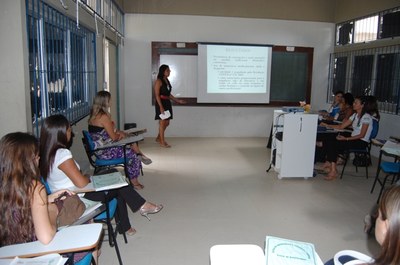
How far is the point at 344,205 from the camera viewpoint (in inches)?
158

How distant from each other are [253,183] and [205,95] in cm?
343

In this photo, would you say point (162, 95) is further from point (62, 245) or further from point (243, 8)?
point (62, 245)

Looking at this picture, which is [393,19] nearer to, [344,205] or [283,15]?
[283,15]

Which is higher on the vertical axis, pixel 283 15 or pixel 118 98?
pixel 283 15

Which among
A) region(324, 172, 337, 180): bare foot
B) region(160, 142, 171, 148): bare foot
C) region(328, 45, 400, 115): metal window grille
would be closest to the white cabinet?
region(324, 172, 337, 180): bare foot

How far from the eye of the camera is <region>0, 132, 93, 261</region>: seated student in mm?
A: 1643

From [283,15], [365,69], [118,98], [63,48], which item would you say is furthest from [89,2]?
[365,69]

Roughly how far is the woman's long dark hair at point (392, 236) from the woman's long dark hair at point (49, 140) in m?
2.05

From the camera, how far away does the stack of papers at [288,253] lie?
142 cm

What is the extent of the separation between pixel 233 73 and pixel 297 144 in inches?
132

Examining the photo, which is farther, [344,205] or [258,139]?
[258,139]

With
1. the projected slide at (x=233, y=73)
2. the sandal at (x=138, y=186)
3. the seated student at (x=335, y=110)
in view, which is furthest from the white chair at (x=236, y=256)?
the projected slide at (x=233, y=73)

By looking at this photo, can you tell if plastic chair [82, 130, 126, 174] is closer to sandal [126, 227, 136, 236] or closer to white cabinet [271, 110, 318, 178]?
sandal [126, 227, 136, 236]

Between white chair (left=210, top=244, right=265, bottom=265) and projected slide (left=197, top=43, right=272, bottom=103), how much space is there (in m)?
6.24
